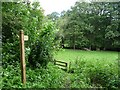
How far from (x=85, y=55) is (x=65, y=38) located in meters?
0.39

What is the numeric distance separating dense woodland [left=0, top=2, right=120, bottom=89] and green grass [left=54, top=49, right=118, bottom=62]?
3 cm

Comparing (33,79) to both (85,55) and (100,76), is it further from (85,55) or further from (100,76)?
(85,55)

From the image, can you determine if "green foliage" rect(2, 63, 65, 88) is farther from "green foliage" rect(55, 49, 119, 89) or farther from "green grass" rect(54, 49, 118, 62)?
"green grass" rect(54, 49, 118, 62)

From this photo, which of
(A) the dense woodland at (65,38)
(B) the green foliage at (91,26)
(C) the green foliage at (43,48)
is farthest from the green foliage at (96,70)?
(C) the green foliage at (43,48)

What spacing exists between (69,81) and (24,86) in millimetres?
663

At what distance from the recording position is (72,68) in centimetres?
307

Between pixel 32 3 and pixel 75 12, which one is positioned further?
pixel 32 3

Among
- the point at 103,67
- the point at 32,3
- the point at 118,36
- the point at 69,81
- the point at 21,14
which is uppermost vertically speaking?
the point at 32,3

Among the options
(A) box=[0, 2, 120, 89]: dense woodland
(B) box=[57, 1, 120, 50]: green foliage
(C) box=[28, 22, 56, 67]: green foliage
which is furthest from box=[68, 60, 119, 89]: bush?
(C) box=[28, 22, 56, 67]: green foliage

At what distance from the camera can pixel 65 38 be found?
2777mm

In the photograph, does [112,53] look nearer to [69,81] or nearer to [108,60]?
[108,60]

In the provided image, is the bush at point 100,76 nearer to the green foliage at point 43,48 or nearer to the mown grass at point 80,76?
the mown grass at point 80,76

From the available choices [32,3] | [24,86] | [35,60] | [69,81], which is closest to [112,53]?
[69,81]

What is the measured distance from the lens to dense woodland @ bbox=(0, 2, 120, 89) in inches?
94.2
